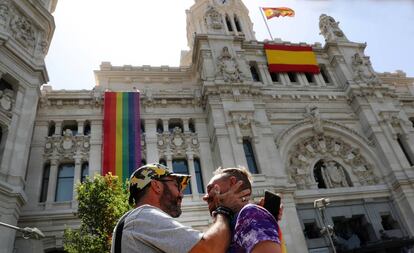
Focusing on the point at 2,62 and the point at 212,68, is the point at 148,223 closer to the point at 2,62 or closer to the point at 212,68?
the point at 2,62

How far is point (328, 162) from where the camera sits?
2403 cm

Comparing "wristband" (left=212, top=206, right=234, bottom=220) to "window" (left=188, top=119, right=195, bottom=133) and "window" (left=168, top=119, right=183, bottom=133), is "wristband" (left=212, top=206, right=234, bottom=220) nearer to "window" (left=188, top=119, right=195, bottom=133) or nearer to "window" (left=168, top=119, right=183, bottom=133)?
"window" (left=168, top=119, right=183, bottom=133)

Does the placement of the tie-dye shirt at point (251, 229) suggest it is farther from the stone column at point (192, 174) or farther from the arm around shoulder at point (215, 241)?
the stone column at point (192, 174)

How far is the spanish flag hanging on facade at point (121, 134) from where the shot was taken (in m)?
20.9

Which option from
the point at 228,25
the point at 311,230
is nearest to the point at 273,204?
the point at 311,230

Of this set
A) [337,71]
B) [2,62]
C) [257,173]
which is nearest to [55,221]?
[2,62]

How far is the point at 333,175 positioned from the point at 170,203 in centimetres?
2165

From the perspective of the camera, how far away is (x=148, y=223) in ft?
9.91

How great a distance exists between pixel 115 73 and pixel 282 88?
1399cm

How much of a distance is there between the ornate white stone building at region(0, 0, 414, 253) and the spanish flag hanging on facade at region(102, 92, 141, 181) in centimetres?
68

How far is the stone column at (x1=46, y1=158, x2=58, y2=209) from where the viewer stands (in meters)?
19.3

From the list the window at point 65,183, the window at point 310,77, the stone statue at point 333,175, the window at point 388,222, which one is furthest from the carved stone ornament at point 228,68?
the window at point 388,222

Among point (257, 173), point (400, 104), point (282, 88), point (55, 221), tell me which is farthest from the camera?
point (400, 104)

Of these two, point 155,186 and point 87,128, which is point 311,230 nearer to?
point 87,128
